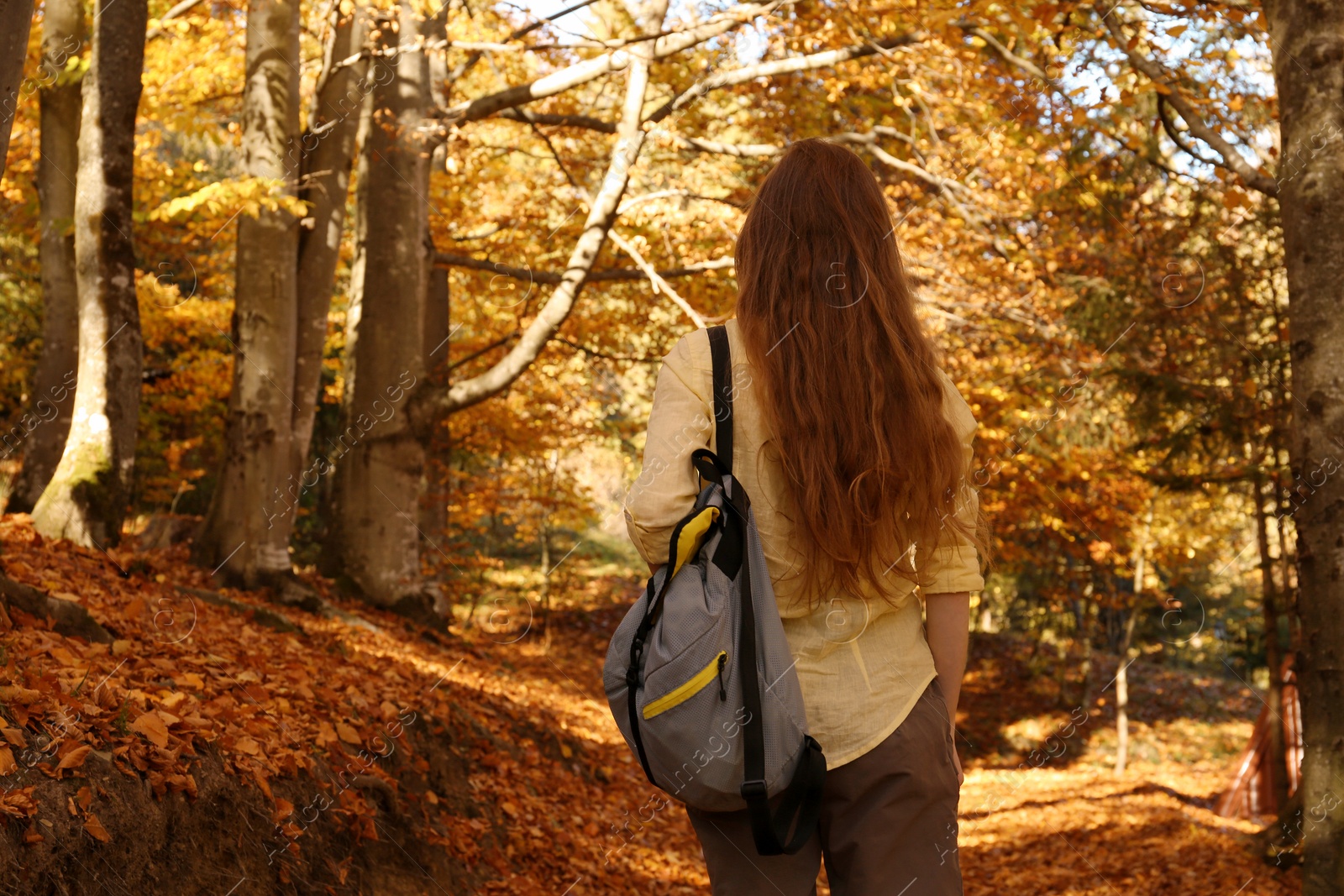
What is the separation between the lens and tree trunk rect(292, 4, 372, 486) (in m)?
8.65

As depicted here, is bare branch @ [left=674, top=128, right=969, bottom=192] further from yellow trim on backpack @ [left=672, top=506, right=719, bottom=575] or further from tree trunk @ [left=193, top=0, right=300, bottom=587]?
yellow trim on backpack @ [left=672, top=506, right=719, bottom=575]

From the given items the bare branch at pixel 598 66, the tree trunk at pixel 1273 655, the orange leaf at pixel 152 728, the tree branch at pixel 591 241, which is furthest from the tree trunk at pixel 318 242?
the tree trunk at pixel 1273 655

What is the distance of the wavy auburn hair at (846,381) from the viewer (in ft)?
6.39

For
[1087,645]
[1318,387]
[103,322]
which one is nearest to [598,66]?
[103,322]

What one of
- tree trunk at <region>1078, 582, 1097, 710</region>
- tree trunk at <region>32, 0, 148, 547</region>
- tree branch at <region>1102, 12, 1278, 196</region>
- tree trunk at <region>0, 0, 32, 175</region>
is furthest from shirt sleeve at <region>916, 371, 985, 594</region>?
tree trunk at <region>1078, 582, 1097, 710</region>

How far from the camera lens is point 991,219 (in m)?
10.5

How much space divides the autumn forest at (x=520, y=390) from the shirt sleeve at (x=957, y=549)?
0.08 meters

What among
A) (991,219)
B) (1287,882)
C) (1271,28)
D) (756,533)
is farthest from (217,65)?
(1287,882)

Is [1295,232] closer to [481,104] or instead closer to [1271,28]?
[1271,28]

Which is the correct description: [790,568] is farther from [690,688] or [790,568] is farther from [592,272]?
[592,272]

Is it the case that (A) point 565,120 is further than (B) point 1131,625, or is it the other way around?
(B) point 1131,625

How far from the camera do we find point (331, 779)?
14.4ft

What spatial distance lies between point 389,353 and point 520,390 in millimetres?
4965

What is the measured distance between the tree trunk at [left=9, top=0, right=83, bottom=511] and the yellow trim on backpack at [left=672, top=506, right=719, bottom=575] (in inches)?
309
